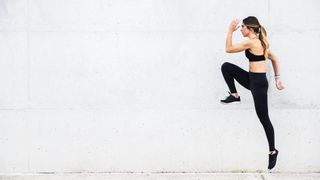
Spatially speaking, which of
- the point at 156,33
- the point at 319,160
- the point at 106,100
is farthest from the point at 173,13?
the point at 319,160

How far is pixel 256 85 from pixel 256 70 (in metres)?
0.19

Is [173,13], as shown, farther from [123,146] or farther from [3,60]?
[3,60]

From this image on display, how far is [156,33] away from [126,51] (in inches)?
19.1

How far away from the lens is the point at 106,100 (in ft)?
23.6

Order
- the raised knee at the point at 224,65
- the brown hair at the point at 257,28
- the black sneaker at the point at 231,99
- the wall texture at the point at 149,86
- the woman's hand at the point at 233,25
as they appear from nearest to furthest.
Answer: the woman's hand at the point at 233,25
the brown hair at the point at 257,28
the raised knee at the point at 224,65
the black sneaker at the point at 231,99
the wall texture at the point at 149,86

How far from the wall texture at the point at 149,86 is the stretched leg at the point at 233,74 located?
394 millimetres

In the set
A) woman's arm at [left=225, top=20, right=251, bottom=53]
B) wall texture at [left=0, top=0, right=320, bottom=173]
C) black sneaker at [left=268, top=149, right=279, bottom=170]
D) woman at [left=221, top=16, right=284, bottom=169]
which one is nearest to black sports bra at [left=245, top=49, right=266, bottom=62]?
woman at [left=221, top=16, right=284, bottom=169]

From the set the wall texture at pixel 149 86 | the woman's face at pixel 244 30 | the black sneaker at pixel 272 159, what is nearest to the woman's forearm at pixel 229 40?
the woman's face at pixel 244 30

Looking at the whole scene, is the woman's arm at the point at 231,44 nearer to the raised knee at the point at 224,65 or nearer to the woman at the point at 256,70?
the woman at the point at 256,70

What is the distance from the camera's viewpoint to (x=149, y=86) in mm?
7156

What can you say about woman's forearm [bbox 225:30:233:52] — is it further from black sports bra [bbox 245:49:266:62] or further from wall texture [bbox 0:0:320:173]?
wall texture [bbox 0:0:320:173]

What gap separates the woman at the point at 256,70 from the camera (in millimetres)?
6484

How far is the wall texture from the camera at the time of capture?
7043 millimetres

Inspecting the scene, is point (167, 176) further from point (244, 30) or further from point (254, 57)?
point (244, 30)
